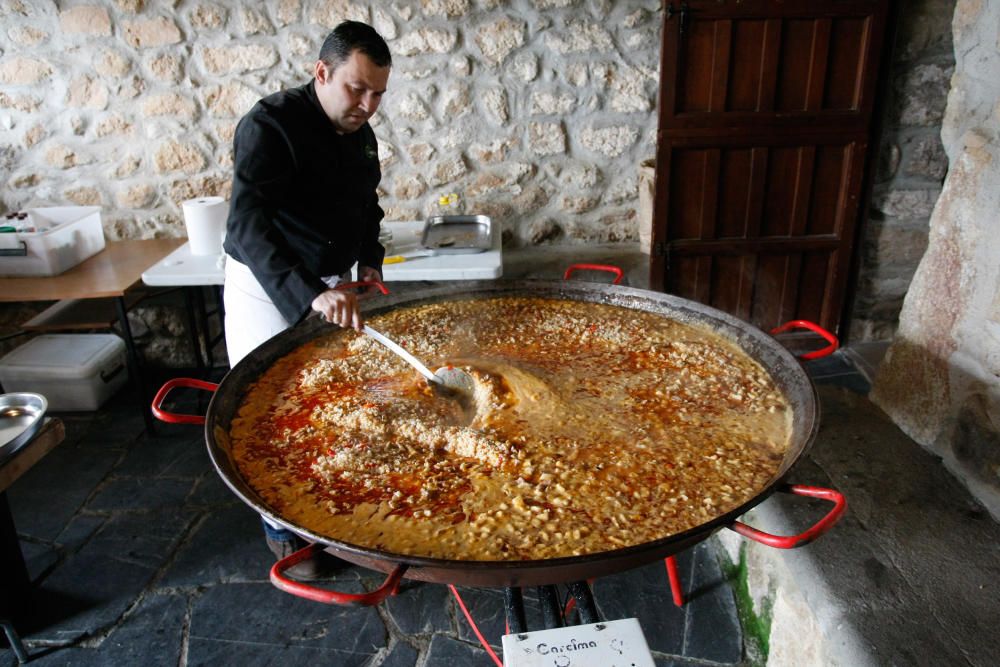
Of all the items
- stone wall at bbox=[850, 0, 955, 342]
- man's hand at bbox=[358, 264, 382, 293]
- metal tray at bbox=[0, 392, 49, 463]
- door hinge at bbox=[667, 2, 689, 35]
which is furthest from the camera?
stone wall at bbox=[850, 0, 955, 342]

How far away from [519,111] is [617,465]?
281 cm

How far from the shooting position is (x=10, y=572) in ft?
8.22

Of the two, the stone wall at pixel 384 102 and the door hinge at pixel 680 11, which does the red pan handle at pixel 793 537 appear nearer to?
the door hinge at pixel 680 11

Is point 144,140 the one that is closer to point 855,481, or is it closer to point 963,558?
point 855,481

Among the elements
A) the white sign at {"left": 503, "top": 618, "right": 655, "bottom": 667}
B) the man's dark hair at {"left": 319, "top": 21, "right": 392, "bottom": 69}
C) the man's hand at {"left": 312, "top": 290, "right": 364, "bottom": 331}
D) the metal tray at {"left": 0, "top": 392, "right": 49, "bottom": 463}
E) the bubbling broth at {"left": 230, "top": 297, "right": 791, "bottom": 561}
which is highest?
the man's dark hair at {"left": 319, "top": 21, "right": 392, "bottom": 69}

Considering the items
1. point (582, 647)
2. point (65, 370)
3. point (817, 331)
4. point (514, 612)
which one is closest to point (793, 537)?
point (582, 647)

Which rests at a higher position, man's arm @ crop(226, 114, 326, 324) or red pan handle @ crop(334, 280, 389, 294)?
man's arm @ crop(226, 114, 326, 324)

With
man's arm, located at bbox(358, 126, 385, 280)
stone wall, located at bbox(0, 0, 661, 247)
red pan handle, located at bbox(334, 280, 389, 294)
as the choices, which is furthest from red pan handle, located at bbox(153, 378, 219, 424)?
stone wall, located at bbox(0, 0, 661, 247)

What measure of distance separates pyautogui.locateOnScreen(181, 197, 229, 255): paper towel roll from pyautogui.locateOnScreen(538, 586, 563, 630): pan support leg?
2.76 m

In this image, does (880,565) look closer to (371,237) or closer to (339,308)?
(339,308)

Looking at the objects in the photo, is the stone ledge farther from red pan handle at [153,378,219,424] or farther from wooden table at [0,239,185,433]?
wooden table at [0,239,185,433]

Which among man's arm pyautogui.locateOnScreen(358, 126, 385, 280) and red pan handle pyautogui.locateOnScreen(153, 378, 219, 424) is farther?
man's arm pyautogui.locateOnScreen(358, 126, 385, 280)

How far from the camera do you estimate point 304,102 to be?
2475 millimetres

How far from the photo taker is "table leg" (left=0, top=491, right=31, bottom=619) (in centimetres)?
246
